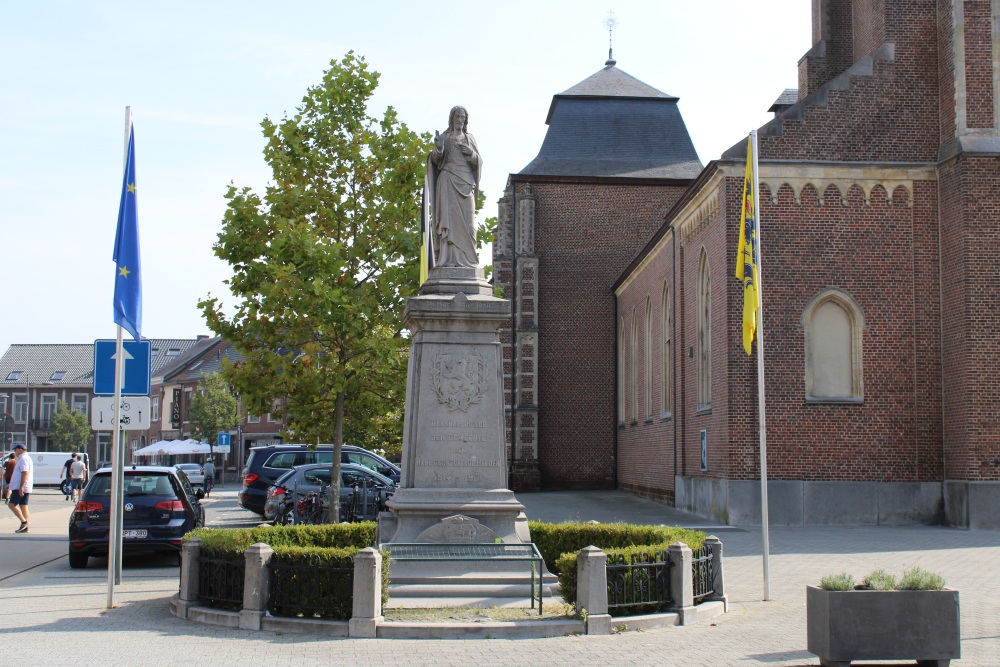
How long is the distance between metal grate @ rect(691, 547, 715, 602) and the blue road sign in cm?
665

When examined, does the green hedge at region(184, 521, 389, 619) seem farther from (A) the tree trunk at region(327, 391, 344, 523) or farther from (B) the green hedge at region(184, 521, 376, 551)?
(A) the tree trunk at region(327, 391, 344, 523)

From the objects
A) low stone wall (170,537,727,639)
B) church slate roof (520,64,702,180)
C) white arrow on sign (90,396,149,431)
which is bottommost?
low stone wall (170,537,727,639)

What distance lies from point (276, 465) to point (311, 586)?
1602 centimetres

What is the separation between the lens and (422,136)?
19.1m

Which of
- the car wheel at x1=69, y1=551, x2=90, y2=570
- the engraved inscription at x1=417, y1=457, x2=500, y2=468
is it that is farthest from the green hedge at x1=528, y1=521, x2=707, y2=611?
the car wheel at x1=69, y1=551, x2=90, y2=570

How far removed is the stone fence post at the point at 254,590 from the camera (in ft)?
33.2

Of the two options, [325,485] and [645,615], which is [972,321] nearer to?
[325,485]

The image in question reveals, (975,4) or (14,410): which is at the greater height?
(975,4)

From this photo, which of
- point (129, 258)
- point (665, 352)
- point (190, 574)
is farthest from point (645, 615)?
point (665, 352)

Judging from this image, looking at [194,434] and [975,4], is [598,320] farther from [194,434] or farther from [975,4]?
[194,434]

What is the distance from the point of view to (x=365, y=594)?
9.78 metres

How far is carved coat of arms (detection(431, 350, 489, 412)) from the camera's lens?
1202 cm

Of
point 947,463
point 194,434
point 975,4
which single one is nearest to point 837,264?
point 947,463

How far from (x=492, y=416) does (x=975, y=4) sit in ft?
53.2
